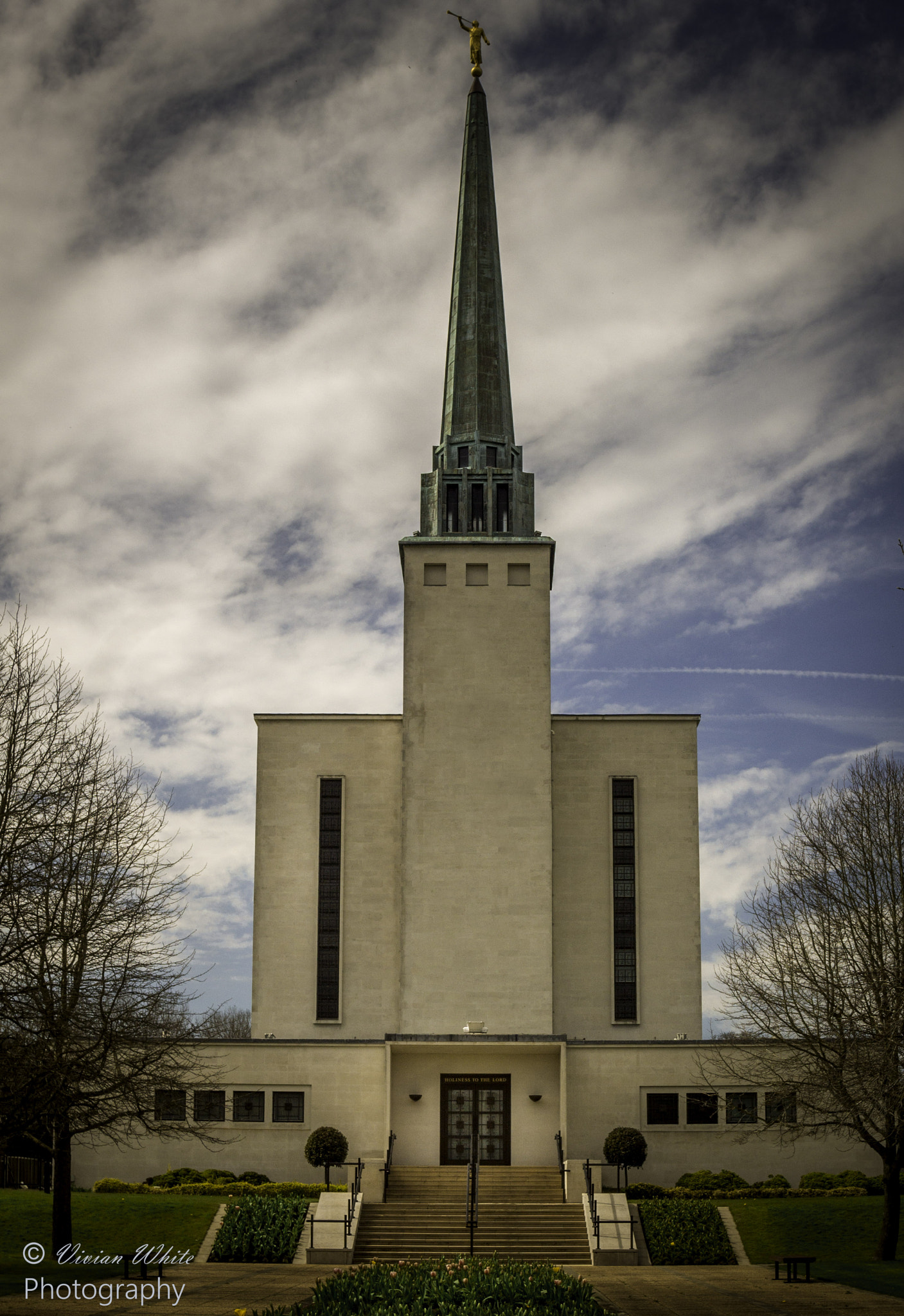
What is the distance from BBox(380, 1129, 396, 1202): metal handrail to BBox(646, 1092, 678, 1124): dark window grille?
6577 mm

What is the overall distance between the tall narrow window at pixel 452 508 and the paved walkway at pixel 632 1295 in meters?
22.8

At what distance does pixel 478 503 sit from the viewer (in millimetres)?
42906

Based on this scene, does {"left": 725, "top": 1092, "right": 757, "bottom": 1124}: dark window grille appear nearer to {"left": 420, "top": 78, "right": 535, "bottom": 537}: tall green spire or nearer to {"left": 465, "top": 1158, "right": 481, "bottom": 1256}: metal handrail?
{"left": 465, "top": 1158, "right": 481, "bottom": 1256}: metal handrail

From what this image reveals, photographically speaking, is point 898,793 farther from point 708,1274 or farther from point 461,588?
point 461,588

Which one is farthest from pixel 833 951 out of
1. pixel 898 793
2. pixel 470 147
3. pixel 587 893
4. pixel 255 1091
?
pixel 470 147

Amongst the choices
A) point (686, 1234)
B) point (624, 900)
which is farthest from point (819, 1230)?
point (624, 900)

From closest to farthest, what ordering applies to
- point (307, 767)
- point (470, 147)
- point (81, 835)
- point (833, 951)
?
point (81, 835)
point (833, 951)
point (307, 767)
point (470, 147)

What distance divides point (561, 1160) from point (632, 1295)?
11981mm

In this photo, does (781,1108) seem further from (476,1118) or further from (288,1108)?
(288,1108)

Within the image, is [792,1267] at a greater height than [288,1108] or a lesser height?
lesser

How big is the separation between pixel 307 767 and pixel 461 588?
732 centimetres

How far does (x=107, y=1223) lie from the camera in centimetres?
2844

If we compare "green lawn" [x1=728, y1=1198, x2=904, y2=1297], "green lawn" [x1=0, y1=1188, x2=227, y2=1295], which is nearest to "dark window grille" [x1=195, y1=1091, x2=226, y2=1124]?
"green lawn" [x1=0, y1=1188, x2=227, y2=1295]

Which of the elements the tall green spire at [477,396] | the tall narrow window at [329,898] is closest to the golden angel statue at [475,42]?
the tall green spire at [477,396]
